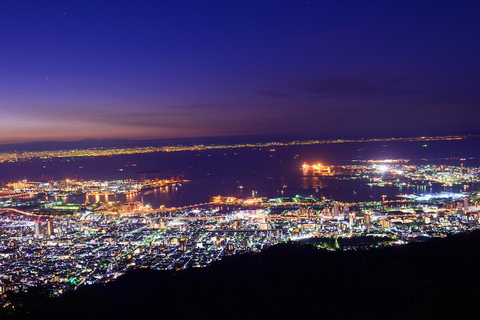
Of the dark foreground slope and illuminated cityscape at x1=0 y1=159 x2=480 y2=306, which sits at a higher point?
the dark foreground slope

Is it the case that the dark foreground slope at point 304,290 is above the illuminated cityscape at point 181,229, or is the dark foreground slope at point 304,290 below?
above

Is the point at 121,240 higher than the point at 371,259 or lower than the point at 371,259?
lower

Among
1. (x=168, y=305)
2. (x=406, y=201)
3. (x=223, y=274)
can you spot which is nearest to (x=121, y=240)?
(x=223, y=274)

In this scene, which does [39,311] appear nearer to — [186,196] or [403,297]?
[403,297]

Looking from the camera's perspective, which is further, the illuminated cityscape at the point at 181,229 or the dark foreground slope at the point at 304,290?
the illuminated cityscape at the point at 181,229

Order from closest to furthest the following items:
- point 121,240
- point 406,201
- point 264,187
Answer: point 121,240 < point 406,201 < point 264,187

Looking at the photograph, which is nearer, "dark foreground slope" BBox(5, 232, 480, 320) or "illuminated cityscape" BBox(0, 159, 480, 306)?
"dark foreground slope" BBox(5, 232, 480, 320)

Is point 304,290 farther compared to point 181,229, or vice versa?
point 181,229

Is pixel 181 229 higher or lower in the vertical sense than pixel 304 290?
lower
